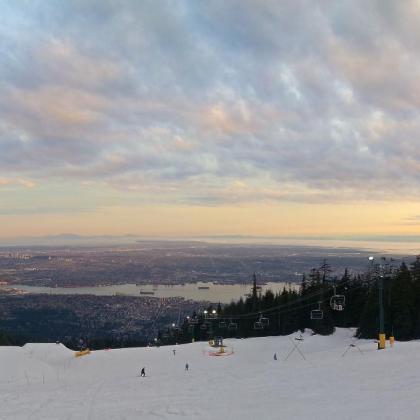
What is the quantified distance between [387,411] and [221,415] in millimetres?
5479

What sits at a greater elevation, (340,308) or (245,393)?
(340,308)

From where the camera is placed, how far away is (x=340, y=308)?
3409 cm

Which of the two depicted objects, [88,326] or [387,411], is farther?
[88,326]

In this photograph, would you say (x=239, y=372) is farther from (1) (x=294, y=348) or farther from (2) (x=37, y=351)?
(2) (x=37, y=351)

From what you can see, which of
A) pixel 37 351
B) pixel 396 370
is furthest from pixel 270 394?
pixel 37 351

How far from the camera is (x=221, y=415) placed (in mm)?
16094

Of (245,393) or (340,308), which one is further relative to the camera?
(340,308)

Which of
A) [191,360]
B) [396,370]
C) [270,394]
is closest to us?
[270,394]

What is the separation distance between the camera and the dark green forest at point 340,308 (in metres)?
45.2

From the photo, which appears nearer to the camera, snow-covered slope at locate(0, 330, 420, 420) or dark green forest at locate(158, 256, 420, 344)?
snow-covered slope at locate(0, 330, 420, 420)

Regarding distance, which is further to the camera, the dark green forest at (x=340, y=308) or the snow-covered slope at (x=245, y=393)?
the dark green forest at (x=340, y=308)

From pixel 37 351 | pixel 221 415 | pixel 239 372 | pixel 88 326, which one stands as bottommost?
pixel 88 326

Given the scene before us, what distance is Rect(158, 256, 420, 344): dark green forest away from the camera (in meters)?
45.2

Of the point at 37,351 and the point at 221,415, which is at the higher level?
the point at 221,415
